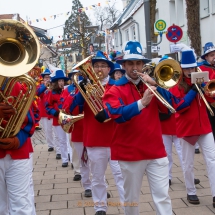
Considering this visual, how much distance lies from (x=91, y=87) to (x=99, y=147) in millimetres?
768

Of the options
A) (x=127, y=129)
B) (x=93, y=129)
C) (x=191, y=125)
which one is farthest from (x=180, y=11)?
(x=127, y=129)

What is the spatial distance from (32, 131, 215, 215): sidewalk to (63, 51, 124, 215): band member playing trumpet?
337 mm

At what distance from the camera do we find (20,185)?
346cm

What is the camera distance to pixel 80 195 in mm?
5785

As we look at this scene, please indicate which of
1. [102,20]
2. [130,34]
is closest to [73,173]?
[130,34]

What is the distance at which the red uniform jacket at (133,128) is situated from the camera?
12.0 feet

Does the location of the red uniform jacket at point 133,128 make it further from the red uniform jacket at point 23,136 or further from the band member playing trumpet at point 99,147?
the band member playing trumpet at point 99,147

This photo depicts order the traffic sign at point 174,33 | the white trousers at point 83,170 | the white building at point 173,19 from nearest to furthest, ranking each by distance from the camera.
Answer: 1. the white trousers at point 83,170
2. the traffic sign at point 174,33
3. the white building at point 173,19

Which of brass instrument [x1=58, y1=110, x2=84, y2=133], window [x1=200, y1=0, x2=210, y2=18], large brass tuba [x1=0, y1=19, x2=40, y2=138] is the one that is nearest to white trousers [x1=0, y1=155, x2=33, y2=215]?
large brass tuba [x1=0, y1=19, x2=40, y2=138]

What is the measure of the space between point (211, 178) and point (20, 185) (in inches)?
98.4

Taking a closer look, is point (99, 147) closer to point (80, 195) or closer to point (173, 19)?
point (80, 195)

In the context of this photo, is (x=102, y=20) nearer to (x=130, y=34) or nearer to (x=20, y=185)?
(x=130, y=34)

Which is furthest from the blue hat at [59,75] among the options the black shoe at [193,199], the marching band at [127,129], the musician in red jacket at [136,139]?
the musician in red jacket at [136,139]

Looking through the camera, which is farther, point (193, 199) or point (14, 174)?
point (193, 199)
